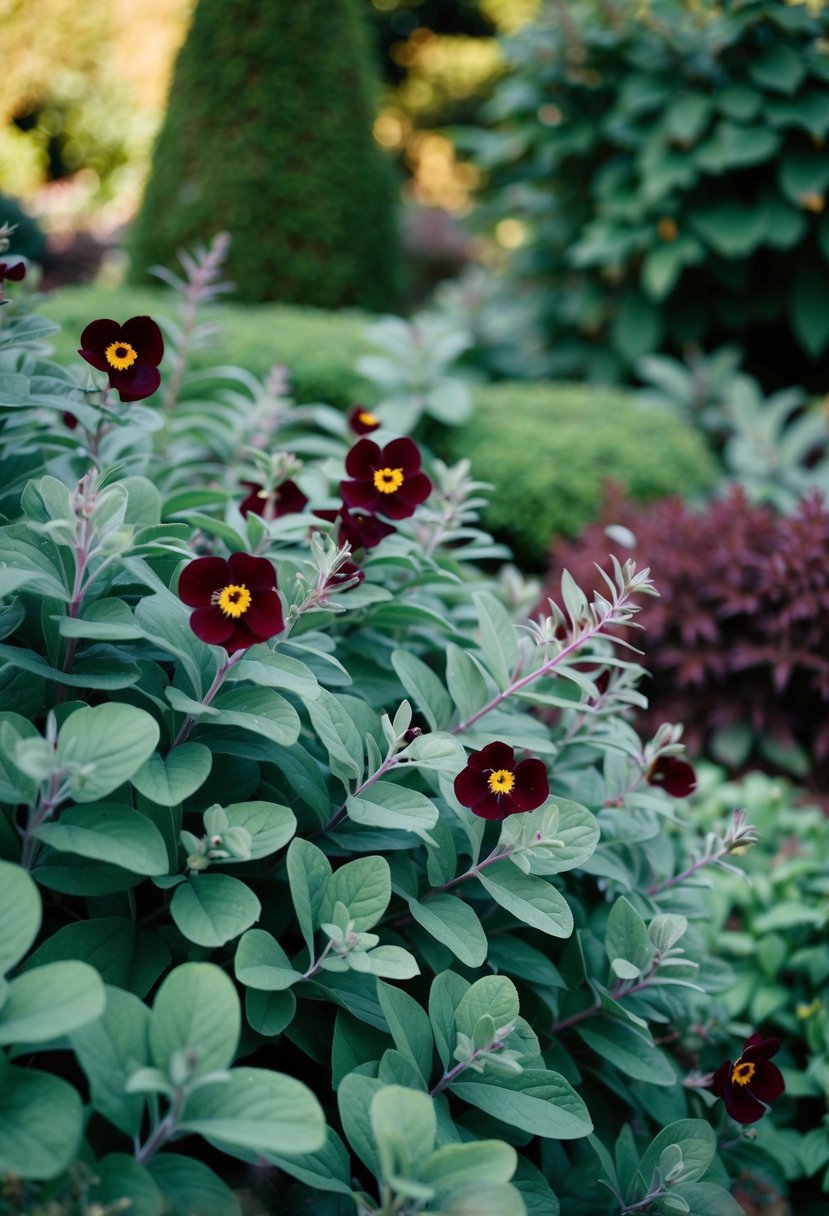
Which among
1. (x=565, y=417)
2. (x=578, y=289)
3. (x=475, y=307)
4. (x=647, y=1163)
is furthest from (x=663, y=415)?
(x=647, y=1163)

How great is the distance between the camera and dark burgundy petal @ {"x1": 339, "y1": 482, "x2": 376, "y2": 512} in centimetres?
127

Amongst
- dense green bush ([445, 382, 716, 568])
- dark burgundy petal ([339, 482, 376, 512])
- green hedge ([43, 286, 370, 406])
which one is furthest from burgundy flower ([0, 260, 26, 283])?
dense green bush ([445, 382, 716, 568])

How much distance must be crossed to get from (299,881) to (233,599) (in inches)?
11.7

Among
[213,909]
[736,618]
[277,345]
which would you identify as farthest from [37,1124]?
[277,345]

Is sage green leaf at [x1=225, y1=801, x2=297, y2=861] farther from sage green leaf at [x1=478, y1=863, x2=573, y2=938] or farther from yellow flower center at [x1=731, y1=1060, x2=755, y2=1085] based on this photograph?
yellow flower center at [x1=731, y1=1060, x2=755, y2=1085]

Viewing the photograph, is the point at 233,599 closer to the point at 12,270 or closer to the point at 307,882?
the point at 307,882

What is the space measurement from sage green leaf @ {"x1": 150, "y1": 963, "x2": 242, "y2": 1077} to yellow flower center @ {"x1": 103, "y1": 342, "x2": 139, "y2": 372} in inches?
29.8

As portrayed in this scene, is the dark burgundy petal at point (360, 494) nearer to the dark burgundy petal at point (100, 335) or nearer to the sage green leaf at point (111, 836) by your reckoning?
the dark burgundy petal at point (100, 335)

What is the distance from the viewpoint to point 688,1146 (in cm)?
110

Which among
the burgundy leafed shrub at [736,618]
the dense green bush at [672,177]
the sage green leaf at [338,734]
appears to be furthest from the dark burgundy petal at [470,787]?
the dense green bush at [672,177]

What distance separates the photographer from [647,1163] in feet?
3.72

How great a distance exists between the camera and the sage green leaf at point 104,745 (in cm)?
88

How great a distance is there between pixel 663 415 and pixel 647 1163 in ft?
10.4

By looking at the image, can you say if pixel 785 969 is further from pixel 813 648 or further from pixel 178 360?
pixel 178 360
